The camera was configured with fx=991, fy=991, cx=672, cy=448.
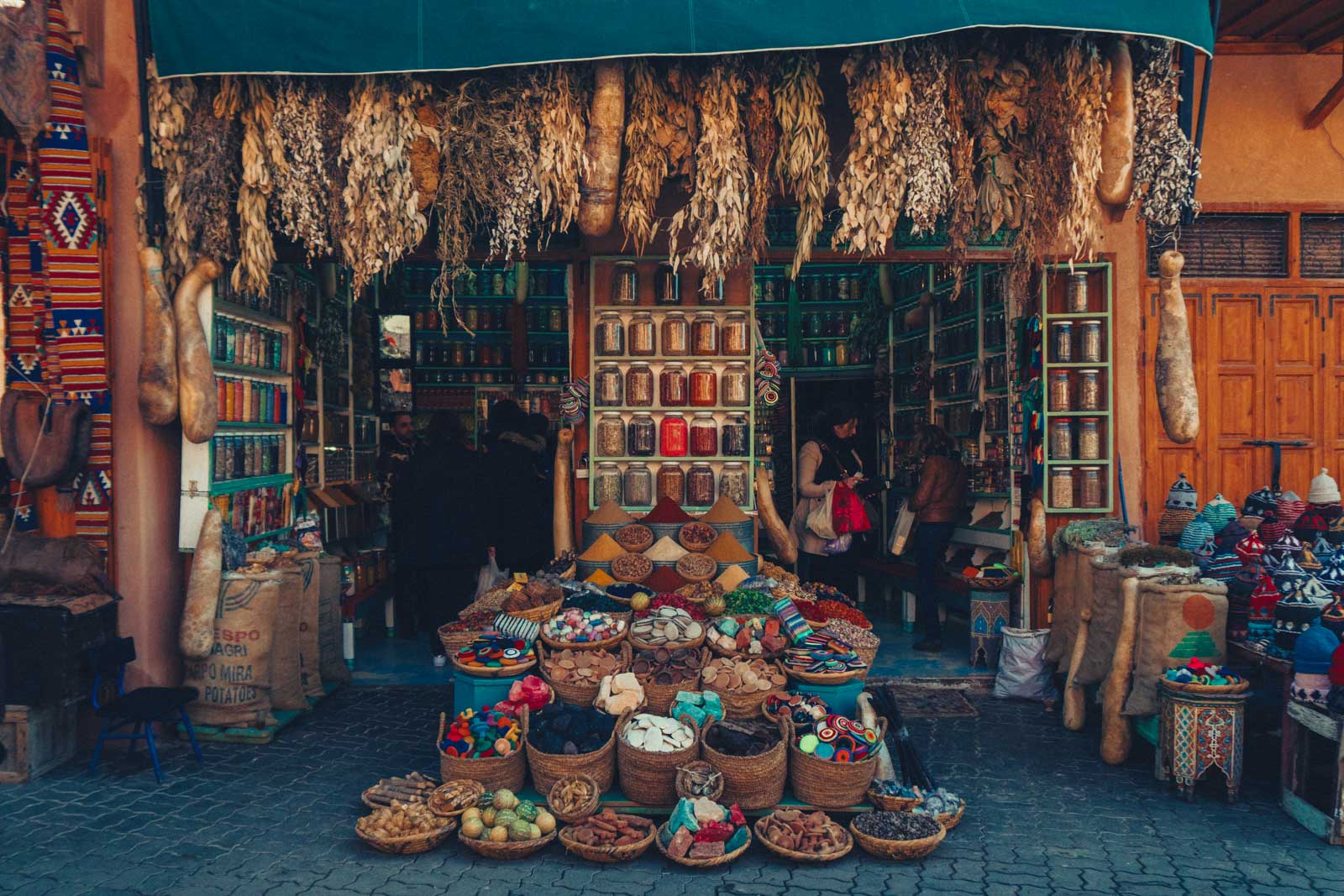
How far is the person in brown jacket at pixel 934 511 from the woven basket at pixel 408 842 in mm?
4081

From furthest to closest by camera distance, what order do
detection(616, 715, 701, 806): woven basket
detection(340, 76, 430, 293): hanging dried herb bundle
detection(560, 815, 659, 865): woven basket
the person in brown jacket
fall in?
1. the person in brown jacket
2. detection(340, 76, 430, 293): hanging dried herb bundle
3. detection(616, 715, 701, 806): woven basket
4. detection(560, 815, 659, 865): woven basket

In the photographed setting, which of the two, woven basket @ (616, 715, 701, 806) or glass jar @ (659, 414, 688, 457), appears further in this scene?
glass jar @ (659, 414, 688, 457)

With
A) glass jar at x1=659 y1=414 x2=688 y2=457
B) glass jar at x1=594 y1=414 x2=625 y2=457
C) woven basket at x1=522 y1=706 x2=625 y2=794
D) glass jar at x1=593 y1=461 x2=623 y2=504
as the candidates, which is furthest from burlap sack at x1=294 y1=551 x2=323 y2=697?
glass jar at x1=659 y1=414 x2=688 y2=457

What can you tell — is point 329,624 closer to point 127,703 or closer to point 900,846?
point 127,703

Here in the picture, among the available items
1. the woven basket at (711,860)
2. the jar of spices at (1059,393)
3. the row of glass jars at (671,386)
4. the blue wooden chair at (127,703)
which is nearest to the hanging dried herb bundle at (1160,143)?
the jar of spices at (1059,393)

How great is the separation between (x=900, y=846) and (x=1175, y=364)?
2.72 meters

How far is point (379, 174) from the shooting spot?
184 inches

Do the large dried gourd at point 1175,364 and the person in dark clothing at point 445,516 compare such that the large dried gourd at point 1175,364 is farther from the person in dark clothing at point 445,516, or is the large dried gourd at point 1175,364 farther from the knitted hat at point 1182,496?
the person in dark clothing at point 445,516

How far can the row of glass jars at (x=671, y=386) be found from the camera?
21.0 feet

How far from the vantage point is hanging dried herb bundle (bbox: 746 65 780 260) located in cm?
469

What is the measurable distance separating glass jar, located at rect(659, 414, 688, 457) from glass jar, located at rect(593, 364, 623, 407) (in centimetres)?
34

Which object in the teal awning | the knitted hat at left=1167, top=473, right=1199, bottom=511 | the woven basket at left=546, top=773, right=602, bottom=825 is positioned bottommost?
the woven basket at left=546, top=773, right=602, bottom=825

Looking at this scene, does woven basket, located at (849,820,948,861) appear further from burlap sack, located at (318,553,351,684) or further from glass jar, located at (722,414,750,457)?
burlap sack, located at (318,553,351,684)

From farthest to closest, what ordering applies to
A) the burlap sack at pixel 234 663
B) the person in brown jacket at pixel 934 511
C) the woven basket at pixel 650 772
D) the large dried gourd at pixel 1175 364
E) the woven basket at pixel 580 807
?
1. the person in brown jacket at pixel 934 511
2. the burlap sack at pixel 234 663
3. the large dried gourd at pixel 1175 364
4. the woven basket at pixel 650 772
5. the woven basket at pixel 580 807
